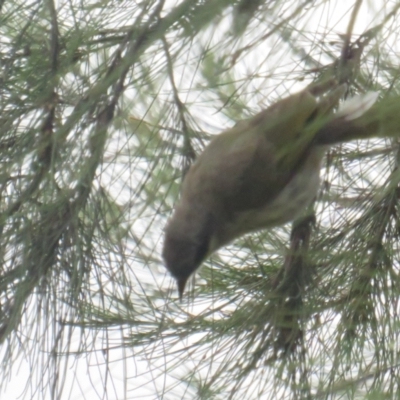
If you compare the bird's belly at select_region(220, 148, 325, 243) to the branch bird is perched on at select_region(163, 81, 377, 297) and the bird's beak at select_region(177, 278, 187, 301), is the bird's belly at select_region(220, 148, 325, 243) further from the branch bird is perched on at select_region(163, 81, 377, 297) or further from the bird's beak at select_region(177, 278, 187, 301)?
the bird's beak at select_region(177, 278, 187, 301)

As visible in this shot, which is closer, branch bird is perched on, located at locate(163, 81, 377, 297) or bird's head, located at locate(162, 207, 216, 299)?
branch bird is perched on, located at locate(163, 81, 377, 297)

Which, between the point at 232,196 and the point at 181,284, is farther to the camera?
the point at 232,196

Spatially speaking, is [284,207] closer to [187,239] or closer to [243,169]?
[243,169]

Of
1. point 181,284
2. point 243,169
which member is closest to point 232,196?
point 243,169

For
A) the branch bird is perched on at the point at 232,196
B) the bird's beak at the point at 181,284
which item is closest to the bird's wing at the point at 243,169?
the branch bird is perched on at the point at 232,196

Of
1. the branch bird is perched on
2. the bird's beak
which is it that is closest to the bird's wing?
the branch bird is perched on

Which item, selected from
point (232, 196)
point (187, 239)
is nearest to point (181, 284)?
point (187, 239)

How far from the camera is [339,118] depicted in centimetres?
193

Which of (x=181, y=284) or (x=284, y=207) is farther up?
(x=284, y=207)

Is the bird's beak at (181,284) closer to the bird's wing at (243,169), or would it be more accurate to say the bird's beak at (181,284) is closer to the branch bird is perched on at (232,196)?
the branch bird is perched on at (232,196)

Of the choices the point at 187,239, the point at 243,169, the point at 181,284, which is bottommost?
the point at 181,284

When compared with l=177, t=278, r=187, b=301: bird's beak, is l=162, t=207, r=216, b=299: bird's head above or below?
above

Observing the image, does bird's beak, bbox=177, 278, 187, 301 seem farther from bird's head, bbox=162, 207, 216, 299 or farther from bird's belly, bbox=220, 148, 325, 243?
bird's belly, bbox=220, 148, 325, 243

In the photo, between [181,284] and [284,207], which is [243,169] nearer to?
[284,207]
